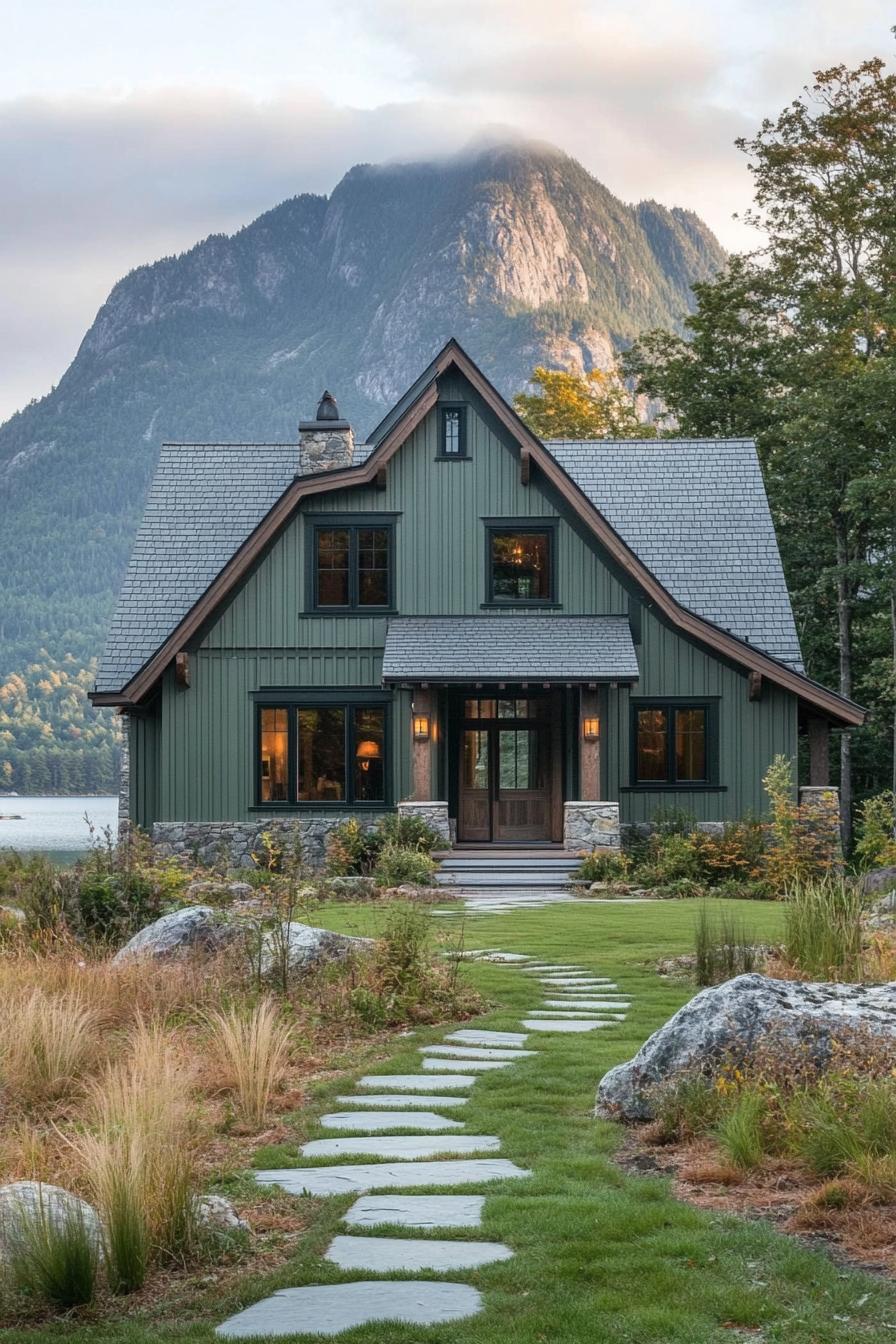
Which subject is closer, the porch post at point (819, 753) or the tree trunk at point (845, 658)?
the porch post at point (819, 753)

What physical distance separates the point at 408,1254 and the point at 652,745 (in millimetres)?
19404

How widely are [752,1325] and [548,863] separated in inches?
701

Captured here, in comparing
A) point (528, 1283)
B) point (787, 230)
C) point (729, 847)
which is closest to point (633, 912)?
point (729, 847)

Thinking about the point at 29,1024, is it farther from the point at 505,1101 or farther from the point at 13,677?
the point at 13,677

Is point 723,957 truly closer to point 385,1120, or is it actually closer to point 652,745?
point 385,1120

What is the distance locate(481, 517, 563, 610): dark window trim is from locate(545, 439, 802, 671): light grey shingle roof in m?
1.59

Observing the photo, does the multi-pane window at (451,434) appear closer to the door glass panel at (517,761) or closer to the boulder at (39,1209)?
the door glass panel at (517,761)

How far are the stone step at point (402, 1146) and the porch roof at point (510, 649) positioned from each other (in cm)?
1600

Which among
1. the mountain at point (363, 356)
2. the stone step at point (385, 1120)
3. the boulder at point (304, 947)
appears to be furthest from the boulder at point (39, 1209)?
the mountain at point (363, 356)

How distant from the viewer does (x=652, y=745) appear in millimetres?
24031

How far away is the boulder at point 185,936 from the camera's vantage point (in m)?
9.98

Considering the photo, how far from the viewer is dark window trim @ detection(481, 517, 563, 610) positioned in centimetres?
2409

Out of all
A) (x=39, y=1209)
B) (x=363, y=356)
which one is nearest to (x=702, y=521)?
(x=39, y=1209)

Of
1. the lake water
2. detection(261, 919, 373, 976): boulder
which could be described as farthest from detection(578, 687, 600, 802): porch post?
detection(261, 919, 373, 976): boulder
